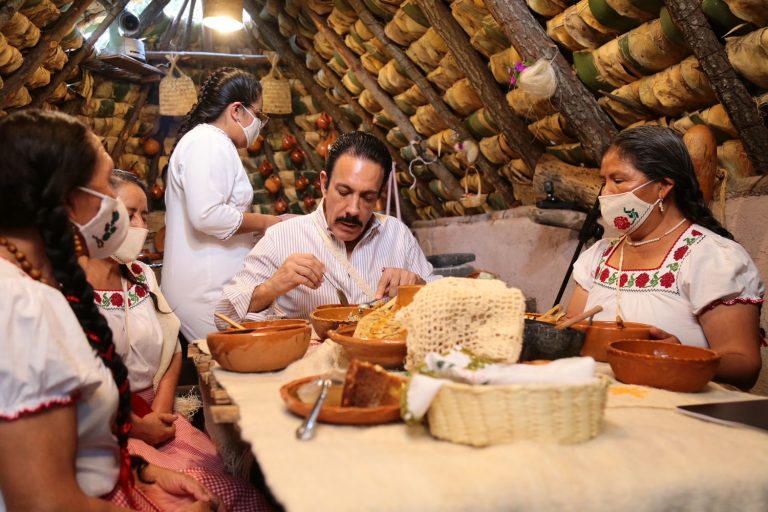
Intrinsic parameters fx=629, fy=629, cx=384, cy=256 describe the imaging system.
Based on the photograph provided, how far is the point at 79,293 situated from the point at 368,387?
63 cm

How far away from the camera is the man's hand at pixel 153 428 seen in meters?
1.86

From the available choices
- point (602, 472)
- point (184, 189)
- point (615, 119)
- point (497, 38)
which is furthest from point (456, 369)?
point (497, 38)

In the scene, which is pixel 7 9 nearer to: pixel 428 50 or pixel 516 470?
pixel 428 50

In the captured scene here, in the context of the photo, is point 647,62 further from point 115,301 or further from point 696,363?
point 115,301

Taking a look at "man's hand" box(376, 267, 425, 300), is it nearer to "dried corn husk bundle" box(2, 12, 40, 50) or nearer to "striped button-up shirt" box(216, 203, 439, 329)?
→ "striped button-up shirt" box(216, 203, 439, 329)

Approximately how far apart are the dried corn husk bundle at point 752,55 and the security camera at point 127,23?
545 centimetres

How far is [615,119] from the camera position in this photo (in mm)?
3506

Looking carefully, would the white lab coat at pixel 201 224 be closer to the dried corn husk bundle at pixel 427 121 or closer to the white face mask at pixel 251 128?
the white face mask at pixel 251 128

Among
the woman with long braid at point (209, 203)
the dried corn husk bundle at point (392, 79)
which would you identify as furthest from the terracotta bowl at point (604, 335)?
the dried corn husk bundle at point (392, 79)

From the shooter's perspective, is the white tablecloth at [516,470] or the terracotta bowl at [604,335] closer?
the white tablecloth at [516,470]

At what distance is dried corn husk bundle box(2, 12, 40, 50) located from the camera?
4176 mm

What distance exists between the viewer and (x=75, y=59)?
565 cm

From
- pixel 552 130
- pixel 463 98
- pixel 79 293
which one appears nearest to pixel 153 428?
pixel 79 293

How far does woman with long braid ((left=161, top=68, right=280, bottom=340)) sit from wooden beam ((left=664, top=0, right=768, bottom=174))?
6.77 ft
